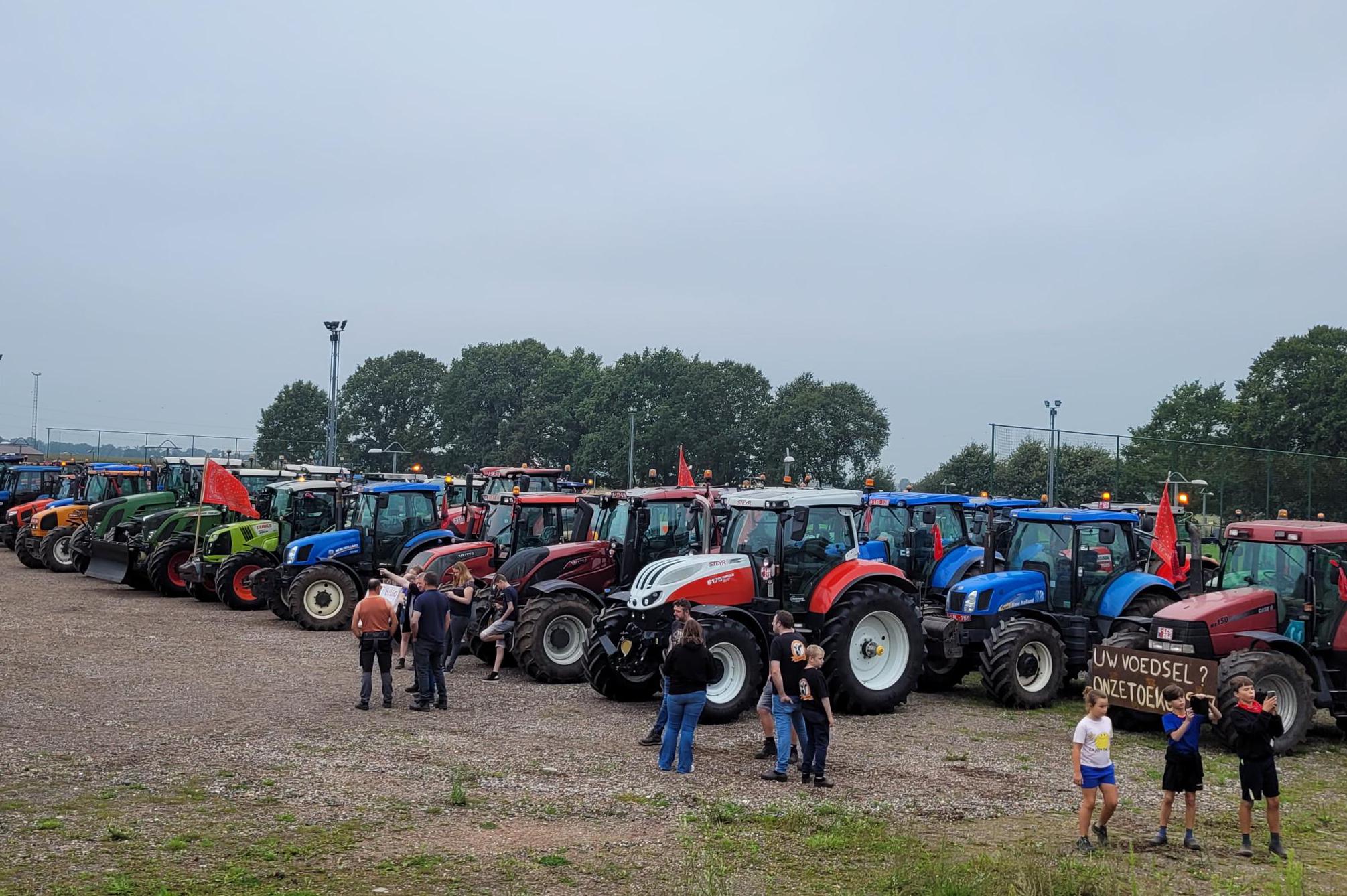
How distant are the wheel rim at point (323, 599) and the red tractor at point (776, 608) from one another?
25.2 ft

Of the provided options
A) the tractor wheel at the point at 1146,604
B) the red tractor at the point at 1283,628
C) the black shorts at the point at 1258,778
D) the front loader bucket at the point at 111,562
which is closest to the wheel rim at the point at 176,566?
the front loader bucket at the point at 111,562

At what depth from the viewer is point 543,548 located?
16406 millimetres

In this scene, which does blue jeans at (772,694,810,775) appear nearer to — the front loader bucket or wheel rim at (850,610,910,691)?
wheel rim at (850,610,910,691)

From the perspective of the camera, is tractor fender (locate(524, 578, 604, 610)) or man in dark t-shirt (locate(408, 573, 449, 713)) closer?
man in dark t-shirt (locate(408, 573, 449, 713))

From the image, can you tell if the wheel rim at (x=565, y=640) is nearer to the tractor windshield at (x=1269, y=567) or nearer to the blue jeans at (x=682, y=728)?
the blue jeans at (x=682, y=728)

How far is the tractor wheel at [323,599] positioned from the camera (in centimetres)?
1947

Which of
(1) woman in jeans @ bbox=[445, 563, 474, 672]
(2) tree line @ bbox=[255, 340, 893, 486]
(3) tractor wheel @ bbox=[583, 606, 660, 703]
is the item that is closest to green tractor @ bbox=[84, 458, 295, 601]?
(1) woman in jeans @ bbox=[445, 563, 474, 672]

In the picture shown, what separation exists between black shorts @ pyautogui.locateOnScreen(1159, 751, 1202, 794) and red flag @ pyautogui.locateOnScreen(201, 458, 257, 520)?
18.5 meters

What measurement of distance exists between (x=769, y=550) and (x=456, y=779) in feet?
16.5

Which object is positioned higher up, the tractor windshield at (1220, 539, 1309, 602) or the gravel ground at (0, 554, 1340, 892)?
the tractor windshield at (1220, 539, 1309, 602)

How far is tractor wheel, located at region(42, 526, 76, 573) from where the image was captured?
96.2 feet

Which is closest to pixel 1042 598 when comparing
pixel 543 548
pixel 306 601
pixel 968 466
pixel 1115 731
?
pixel 1115 731

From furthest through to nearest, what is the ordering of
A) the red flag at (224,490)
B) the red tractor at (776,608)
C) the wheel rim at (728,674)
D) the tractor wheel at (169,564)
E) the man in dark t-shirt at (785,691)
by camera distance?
1. the tractor wheel at (169,564)
2. the red flag at (224,490)
3. the red tractor at (776,608)
4. the wheel rim at (728,674)
5. the man in dark t-shirt at (785,691)

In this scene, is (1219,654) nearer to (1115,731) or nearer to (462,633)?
(1115,731)
